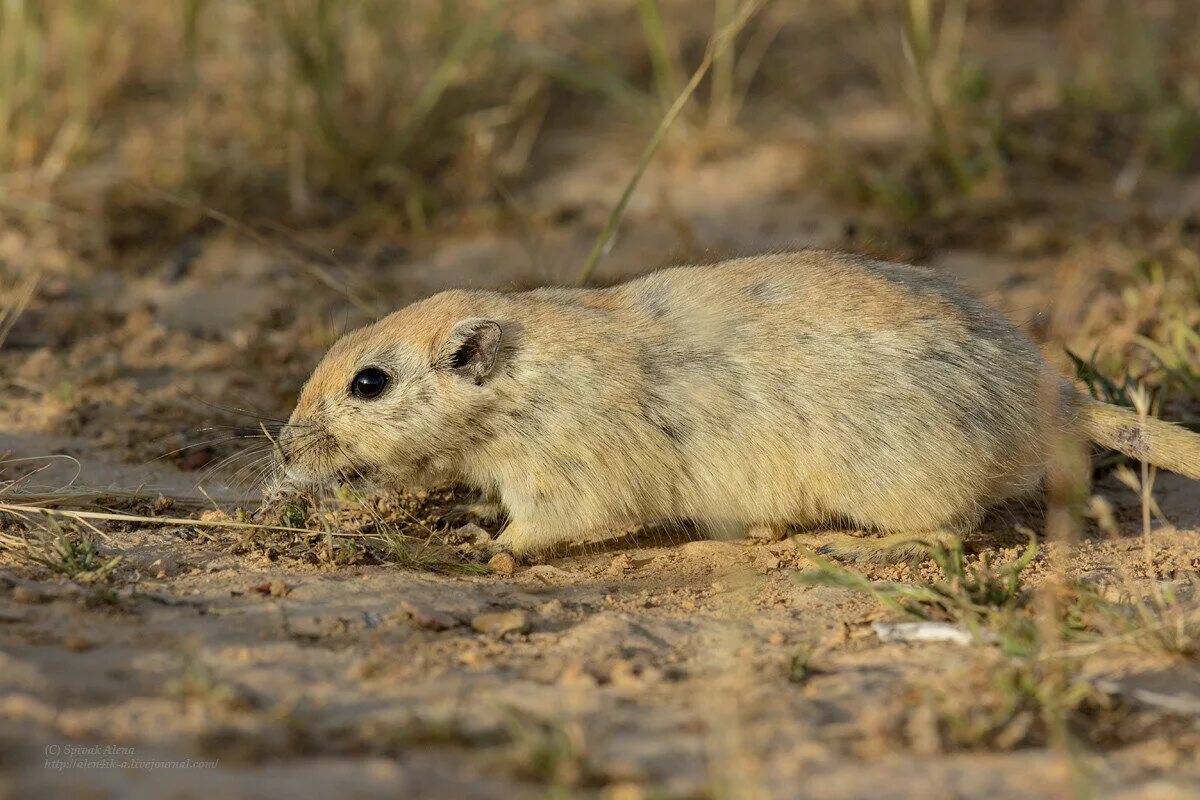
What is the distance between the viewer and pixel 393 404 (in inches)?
184

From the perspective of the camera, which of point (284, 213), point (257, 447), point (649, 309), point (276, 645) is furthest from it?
point (284, 213)

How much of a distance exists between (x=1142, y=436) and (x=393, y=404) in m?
Answer: 2.76

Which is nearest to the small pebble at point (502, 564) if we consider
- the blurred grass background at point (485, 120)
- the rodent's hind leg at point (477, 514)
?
the rodent's hind leg at point (477, 514)

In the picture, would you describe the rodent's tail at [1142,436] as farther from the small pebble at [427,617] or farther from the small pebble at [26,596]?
the small pebble at [26,596]

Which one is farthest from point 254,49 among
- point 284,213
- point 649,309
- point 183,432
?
point 649,309

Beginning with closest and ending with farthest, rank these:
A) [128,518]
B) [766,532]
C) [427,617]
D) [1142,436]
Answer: [427,617] < [128,518] < [1142,436] < [766,532]

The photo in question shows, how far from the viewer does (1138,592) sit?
399 centimetres

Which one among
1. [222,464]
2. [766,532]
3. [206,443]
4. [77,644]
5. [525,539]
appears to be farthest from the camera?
[206,443]

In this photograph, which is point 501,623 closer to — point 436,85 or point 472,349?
point 472,349

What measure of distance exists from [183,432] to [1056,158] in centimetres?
541

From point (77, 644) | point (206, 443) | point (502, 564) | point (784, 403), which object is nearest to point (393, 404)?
point (502, 564)

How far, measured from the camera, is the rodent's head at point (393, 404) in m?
4.66

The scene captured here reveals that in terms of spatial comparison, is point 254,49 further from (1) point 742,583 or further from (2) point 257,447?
(1) point 742,583

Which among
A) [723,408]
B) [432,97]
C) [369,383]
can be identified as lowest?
[723,408]
